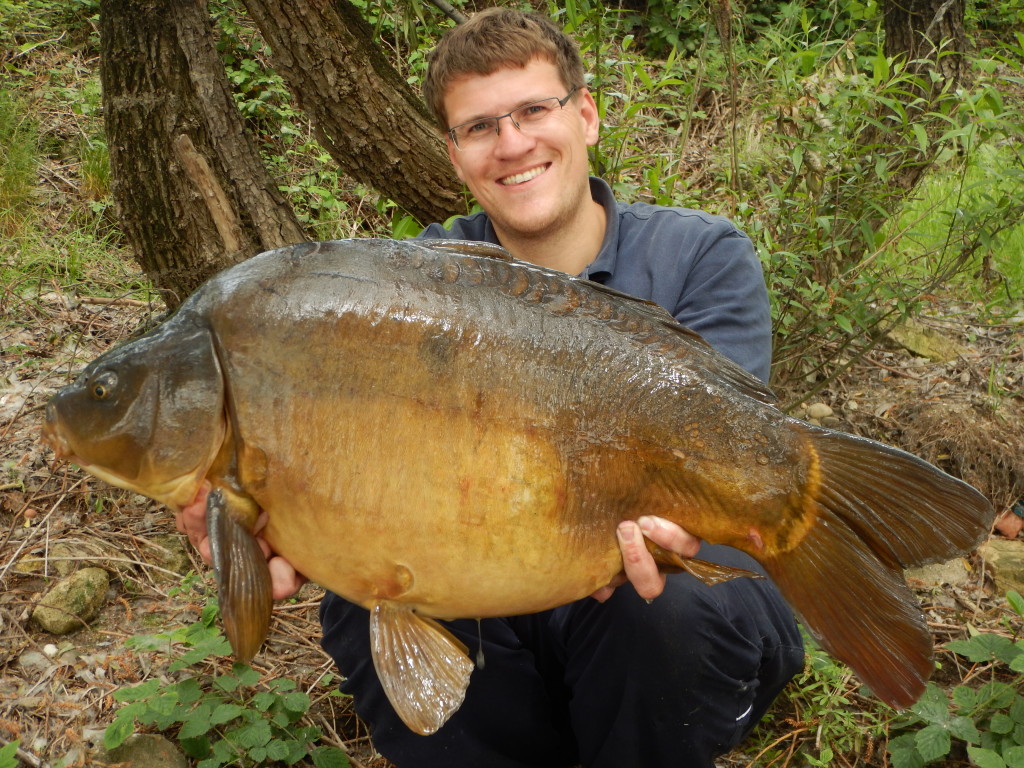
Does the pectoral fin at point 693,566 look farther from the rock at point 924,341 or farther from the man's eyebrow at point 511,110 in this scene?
the rock at point 924,341

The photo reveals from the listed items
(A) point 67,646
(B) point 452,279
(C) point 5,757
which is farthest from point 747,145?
(C) point 5,757

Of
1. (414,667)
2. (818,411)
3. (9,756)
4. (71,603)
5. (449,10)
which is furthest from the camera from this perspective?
(449,10)

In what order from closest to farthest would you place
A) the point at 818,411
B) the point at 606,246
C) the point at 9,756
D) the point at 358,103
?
the point at 9,756, the point at 606,246, the point at 358,103, the point at 818,411

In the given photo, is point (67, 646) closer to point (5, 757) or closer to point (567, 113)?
point (5, 757)

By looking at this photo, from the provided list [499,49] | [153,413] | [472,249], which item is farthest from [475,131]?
[153,413]

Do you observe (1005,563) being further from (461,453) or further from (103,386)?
(103,386)

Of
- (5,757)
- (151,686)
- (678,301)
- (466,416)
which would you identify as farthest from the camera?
(678,301)

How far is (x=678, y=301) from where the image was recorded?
7.64 feet

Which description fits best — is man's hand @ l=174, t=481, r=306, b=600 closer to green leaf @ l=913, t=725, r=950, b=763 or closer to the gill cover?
the gill cover

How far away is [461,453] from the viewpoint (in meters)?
1.60

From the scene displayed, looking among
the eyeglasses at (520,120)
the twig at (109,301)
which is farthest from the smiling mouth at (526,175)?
the twig at (109,301)

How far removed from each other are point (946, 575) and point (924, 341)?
1.59m

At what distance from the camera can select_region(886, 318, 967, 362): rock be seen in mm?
4207

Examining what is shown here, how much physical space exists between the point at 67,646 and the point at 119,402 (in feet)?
4.19
